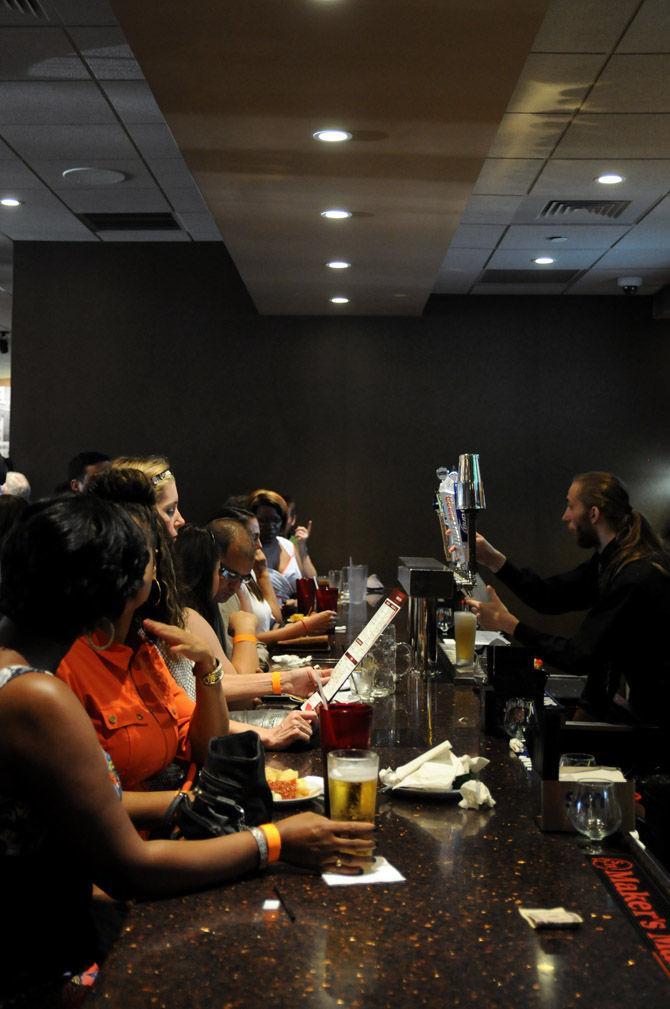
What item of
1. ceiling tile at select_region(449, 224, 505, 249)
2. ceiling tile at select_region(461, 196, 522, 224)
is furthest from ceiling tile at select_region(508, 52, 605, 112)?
ceiling tile at select_region(449, 224, 505, 249)

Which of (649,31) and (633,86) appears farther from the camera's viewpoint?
(633,86)

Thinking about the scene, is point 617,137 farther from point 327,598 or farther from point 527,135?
point 327,598

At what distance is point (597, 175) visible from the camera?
17.9 ft

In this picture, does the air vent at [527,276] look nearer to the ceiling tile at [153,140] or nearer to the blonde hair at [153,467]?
the ceiling tile at [153,140]

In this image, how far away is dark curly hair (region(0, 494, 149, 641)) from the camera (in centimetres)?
157

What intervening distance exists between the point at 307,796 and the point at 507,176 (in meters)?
4.45

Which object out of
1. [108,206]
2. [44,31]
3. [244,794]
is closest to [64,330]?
[108,206]

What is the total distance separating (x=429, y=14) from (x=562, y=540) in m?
6.13

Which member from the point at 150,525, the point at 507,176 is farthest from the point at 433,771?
the point at 507,176

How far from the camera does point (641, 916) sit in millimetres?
1374

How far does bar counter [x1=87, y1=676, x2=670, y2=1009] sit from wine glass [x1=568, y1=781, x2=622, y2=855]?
0.04m

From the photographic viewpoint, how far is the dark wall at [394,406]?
8.34 meters

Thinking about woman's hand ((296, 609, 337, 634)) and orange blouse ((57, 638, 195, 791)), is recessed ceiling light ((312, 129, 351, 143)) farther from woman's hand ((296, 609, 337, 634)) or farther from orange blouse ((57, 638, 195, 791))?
orange blouse ((57, 638, 195, 791))

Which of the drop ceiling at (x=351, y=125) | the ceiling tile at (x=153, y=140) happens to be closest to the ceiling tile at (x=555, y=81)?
the drop ceiling at (x=351, y=125)
